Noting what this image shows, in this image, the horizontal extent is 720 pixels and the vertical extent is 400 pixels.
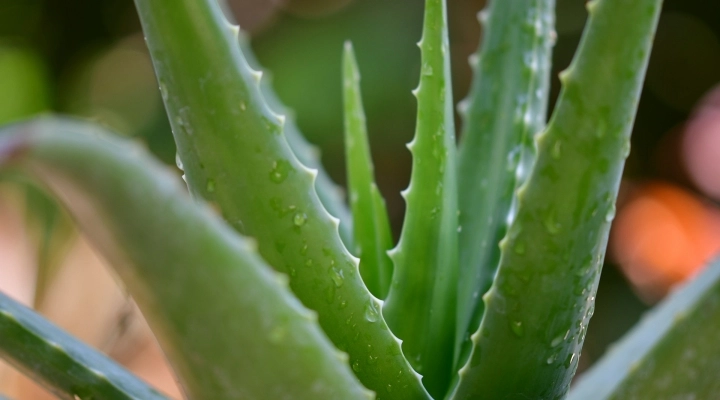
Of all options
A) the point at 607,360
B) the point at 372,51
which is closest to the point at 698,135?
the point at 372,51

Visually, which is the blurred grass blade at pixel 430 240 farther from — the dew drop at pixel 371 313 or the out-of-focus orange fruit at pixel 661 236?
the out-of-focus orange fruit at pixel 661 236

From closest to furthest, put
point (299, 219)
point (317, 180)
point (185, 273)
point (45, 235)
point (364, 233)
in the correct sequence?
point (185, 273) < point (299, 219) < point (364, 233) < point (317, 180) < point (45, 235)

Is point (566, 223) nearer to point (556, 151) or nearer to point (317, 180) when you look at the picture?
point (556, 151)

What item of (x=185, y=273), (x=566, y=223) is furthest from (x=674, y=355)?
(x=185, y=273)

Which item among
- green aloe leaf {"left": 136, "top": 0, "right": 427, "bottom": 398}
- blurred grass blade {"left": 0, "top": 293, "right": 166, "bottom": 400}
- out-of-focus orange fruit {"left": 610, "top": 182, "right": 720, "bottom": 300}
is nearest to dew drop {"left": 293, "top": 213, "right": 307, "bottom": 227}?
green aloe leaf {"left": 136, "top": 0, "right": 427, "bottom": 398}

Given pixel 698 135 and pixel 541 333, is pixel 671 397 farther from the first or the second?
pixel 698 135

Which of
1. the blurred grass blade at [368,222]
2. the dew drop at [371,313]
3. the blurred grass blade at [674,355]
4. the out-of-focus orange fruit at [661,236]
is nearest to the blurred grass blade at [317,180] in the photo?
the blurred grass blade at [368,222]

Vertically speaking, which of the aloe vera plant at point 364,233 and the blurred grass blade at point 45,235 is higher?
the aloe vera plant at point 364,233

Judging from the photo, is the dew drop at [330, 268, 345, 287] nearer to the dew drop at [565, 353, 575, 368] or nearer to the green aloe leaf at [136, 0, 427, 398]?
the green aloe leaf at [136, 0, 427, 398]
